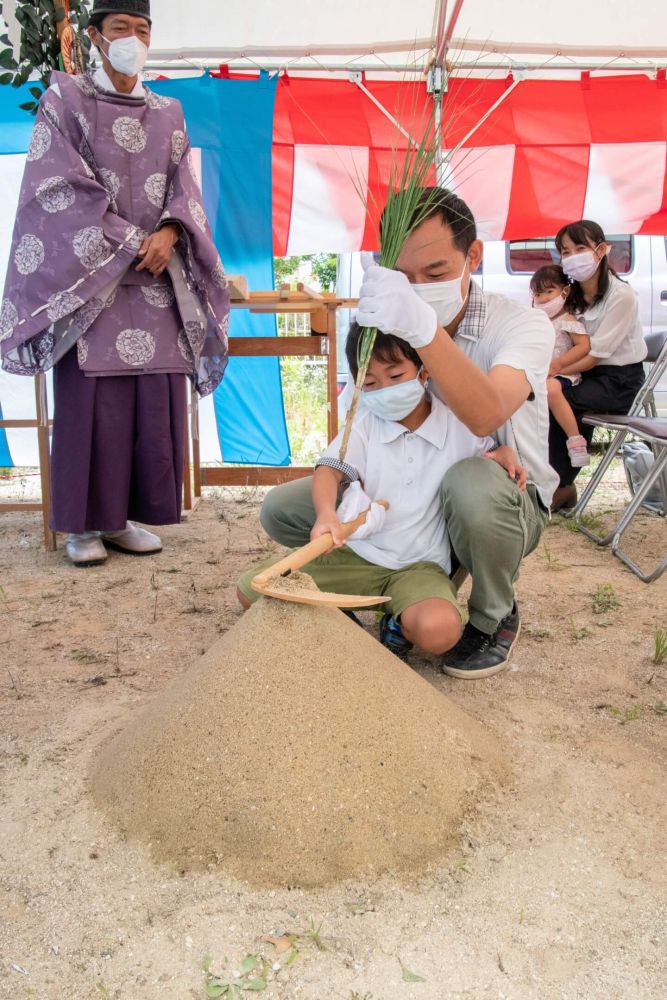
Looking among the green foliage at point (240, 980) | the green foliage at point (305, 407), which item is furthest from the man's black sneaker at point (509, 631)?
the green foliage at point (305, 407)

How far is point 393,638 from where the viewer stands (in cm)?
190

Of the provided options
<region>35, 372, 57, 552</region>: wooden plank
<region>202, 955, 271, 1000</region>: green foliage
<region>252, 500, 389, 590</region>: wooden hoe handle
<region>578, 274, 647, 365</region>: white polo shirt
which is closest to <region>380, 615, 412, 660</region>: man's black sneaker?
<region>252, 500, 389, 590</region>: wooden hoe handle

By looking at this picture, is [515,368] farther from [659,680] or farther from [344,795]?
[344,795]

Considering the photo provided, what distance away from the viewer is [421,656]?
1968mm

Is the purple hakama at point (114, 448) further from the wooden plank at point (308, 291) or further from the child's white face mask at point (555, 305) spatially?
the child's white face mask at point (555, 305)

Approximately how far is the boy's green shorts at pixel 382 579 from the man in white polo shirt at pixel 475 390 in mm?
83

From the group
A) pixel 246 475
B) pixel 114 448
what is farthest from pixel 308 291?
pixel 114 448

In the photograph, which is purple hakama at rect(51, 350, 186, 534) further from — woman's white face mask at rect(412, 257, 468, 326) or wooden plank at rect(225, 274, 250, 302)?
woman's white face mask at rect(412, 257, 468, 326)

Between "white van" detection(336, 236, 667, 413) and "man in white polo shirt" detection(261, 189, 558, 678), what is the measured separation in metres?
3.33

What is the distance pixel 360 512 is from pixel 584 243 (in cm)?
233

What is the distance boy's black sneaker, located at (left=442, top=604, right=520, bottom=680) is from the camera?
72.8 inches

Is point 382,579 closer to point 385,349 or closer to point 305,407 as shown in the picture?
point 385,349

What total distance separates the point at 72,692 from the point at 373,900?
92 cm

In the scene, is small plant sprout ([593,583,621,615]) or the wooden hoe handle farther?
small plant sprout ([593,583,621,615])
